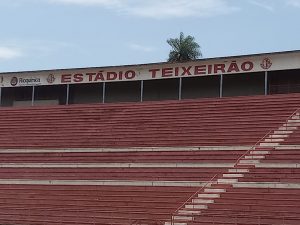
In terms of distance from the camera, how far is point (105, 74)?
84.3ft

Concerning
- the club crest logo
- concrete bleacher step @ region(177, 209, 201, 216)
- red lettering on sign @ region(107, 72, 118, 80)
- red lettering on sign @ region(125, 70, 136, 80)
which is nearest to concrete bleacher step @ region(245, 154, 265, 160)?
concrete bleacher step @ region(177, 209, 201, 216)

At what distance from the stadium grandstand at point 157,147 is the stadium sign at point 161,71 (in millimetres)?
43

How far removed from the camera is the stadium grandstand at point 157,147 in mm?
14406

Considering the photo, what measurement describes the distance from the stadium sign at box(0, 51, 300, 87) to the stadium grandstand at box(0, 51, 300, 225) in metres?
0.04

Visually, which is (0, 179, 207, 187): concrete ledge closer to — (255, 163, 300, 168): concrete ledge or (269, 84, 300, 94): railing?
(255, 163, 300, 168): concrete ledge

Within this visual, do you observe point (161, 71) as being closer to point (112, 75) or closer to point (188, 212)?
point (112, 75)

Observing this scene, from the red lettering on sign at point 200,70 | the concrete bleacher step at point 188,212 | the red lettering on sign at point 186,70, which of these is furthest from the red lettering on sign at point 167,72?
the concrete bleacher step at point 188,212

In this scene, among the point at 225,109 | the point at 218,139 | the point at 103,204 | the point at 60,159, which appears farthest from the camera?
the point at 225,109

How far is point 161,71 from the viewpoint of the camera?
80.7ft

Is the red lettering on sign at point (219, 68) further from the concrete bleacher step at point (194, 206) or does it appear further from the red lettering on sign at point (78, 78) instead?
the concrete bleacher step at point (194, 206)

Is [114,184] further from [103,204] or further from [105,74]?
[105,74]

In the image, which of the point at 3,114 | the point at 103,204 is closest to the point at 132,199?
the point at 103,204

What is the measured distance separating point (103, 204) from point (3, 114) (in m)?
10.5

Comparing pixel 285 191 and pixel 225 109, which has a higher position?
pixel 225 109
